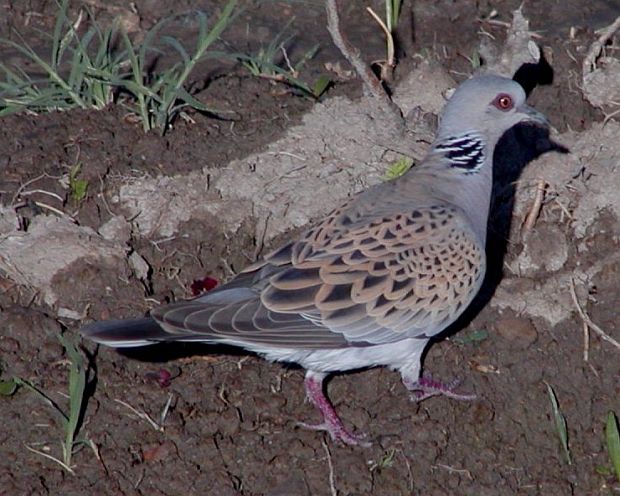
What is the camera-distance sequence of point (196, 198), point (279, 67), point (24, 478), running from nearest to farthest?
point (24, 478) → point (196, 198) → point (279, 67)

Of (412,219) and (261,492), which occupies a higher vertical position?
(412,219)

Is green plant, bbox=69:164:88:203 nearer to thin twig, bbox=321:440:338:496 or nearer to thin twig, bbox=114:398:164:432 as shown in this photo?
thin twig, bbox=114:398:164:432

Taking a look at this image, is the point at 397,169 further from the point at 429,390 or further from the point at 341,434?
the point at 341,434

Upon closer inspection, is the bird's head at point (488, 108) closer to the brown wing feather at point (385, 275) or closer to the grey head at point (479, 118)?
the grey head at point (479, 118)

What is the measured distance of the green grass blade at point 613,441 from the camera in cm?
514

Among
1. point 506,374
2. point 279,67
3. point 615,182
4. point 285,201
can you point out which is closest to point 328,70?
point 279,67

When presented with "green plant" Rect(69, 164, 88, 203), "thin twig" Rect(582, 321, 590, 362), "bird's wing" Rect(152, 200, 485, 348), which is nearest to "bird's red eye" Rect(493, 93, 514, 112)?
"bird's wing" Rect(152, 200, 485, 348)

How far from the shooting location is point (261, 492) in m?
4.96

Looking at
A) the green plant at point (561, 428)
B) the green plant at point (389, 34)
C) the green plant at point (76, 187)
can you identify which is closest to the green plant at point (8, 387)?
the green plant at point (76, 187)

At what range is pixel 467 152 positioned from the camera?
5.52 m

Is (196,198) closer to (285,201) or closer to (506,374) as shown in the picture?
(285,201)

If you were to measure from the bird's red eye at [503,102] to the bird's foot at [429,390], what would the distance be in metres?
→ 1.19

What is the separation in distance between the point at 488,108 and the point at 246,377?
1.51m

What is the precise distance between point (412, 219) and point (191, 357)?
3.65 ft
